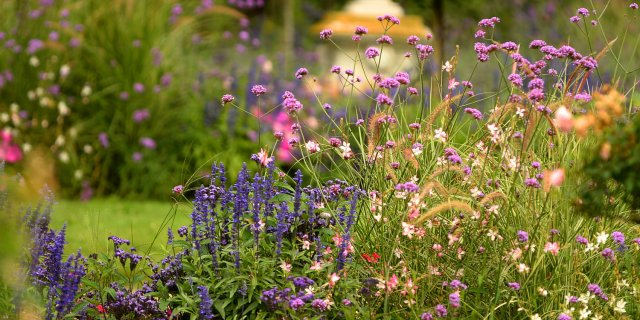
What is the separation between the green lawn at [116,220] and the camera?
19.1ft

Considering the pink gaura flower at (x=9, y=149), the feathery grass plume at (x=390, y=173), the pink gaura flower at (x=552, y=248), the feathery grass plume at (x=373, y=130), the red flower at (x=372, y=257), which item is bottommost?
the pink gaura flower at (x=9, y=149)

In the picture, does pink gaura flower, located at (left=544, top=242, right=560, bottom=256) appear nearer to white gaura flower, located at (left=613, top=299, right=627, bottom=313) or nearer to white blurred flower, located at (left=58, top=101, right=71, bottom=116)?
white gaura flower, located at (left=613, top=299, right=627, bottom=313)

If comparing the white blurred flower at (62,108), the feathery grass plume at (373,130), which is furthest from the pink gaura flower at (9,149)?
the feathery grass plume at (373,130)

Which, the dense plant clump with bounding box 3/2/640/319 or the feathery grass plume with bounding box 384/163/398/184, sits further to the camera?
the feathery grass plume with bounding box 384/163/398/184

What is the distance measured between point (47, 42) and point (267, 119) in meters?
1.92

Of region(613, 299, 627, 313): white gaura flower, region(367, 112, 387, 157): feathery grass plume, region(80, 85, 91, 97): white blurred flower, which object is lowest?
region(80, 85, 91, 97): white blurred flower

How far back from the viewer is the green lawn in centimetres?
582

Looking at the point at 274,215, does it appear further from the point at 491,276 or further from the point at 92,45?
the point at 92,45

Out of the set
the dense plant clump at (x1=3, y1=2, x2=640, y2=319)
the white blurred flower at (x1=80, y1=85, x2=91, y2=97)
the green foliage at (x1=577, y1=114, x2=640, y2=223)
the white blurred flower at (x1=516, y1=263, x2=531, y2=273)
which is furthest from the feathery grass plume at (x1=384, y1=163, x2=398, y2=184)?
the white blurred flower at (x1=80, y1=85, x2=91, y2=97)

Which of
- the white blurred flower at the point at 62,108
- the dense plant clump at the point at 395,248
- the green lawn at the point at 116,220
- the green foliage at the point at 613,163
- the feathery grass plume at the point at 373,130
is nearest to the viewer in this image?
the green foliage at the point at 613,163

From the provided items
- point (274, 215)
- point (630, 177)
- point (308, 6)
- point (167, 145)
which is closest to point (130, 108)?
point (167, 145)

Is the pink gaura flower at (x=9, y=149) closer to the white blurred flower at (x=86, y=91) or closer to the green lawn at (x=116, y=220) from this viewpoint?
the green lawn at (x=116, y=220)

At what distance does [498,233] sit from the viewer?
3461 mm

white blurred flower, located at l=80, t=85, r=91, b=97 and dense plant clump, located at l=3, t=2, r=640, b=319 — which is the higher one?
dense plant clump, located at l=3, t=2, r=640, b=319
